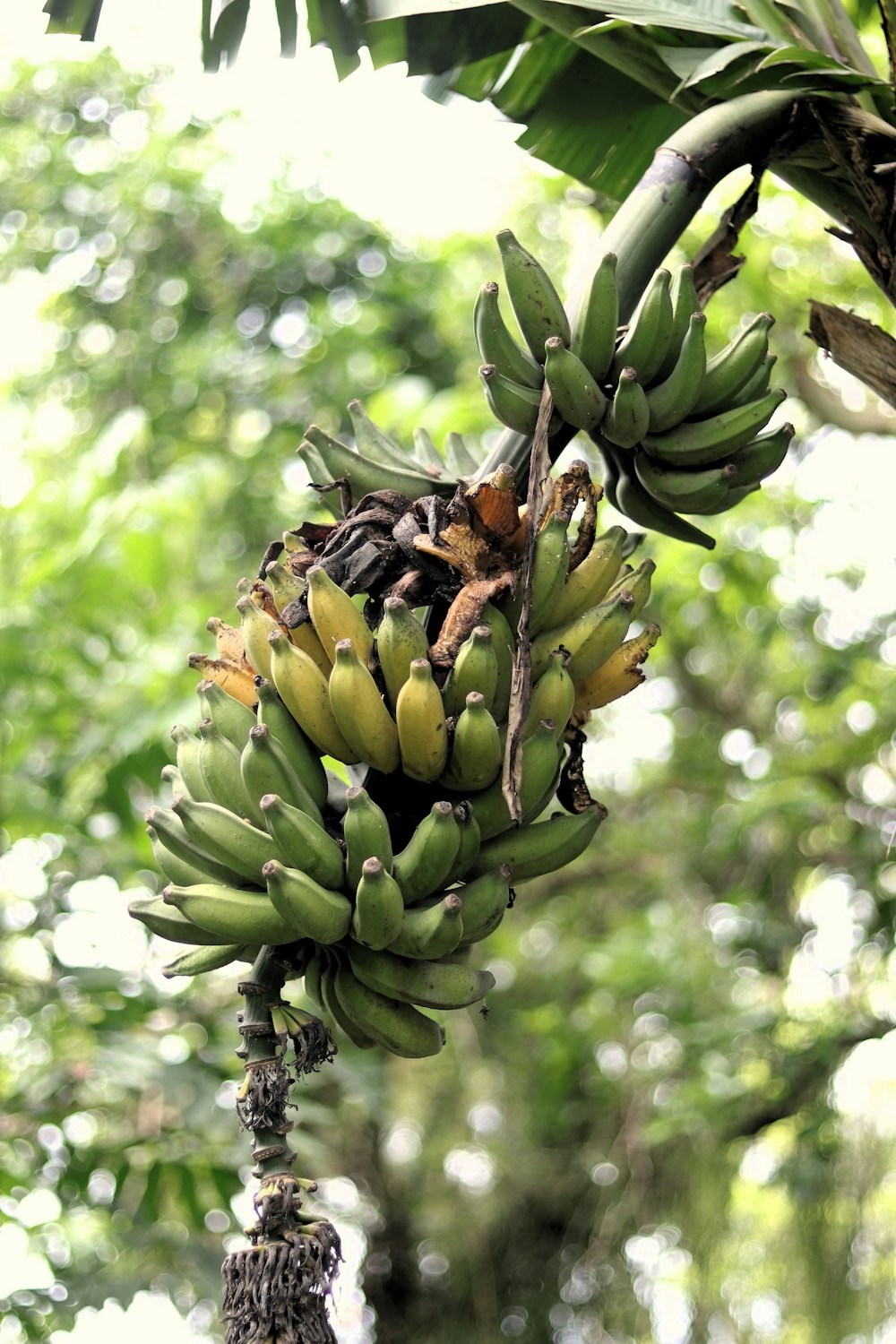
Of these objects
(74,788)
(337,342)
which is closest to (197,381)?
(337,342)

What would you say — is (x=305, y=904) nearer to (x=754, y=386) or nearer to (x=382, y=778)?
(x=382, y=778)

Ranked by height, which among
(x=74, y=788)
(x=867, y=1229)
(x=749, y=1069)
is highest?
(x=74, y=788)

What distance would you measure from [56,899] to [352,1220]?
9.22 ft

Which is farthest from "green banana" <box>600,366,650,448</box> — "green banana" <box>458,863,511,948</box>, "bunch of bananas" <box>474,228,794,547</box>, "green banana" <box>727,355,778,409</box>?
"green banana" <box>458,863,511,948</box>

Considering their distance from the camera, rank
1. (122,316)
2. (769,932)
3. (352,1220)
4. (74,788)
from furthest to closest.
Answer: (122,316) → (352,1220) → (769,932) → (74,788)

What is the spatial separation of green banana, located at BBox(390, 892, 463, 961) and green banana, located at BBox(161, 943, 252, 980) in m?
0.16

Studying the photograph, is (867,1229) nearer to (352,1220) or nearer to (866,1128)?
(866,1128)

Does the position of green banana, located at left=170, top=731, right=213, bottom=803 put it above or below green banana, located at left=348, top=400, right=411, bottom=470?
below

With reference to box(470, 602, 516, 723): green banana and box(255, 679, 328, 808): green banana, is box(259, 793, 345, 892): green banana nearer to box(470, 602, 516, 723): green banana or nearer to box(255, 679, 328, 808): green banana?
box(255, 679, 328, 808): green banana

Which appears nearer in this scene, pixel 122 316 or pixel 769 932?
pixel 769 932

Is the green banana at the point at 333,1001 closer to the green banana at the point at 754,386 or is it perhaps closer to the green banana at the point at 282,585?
the green banana at the point at 282,585

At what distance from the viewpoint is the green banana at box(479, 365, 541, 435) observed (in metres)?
1.28

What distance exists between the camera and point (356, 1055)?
12.3ft

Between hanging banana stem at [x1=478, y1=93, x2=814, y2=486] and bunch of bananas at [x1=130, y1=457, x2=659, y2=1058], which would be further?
hanging banana stem at [x1=478, y1=93, x2=814, y2=486]
